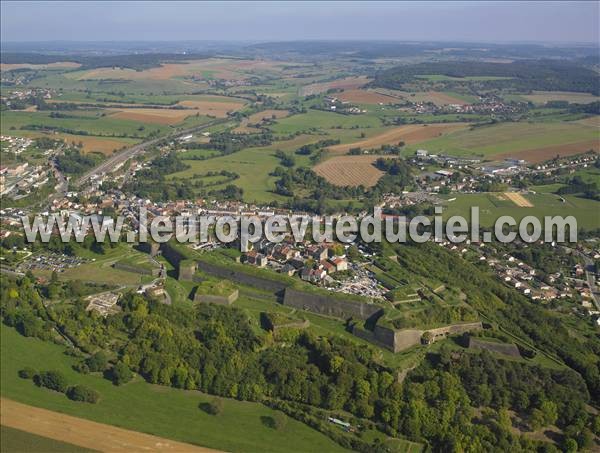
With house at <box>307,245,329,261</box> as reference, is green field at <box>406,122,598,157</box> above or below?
above

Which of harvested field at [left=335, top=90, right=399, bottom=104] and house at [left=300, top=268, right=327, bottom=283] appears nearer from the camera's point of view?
house at [left=300, top=268, right=327, bottom=283]

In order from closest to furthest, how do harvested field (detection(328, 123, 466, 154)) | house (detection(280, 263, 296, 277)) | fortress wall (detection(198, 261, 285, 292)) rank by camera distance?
1. fortress wall (detection(198, 261, 285, 292))
2. house (detection(280, 263, 296, 277))
3. harvested field (detection(328, 123, 466, 154))

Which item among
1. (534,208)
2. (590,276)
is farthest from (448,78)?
(590,276)

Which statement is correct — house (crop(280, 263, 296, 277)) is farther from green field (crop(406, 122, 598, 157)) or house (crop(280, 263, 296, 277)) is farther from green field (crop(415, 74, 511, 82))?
green field (crop(415, 74, 511, 82))

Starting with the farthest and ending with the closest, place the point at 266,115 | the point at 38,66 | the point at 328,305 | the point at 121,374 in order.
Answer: the point at 38,66
the point at 266,115
the point at 328,305
the point at 121,374

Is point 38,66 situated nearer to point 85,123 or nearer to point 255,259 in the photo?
point 85,123

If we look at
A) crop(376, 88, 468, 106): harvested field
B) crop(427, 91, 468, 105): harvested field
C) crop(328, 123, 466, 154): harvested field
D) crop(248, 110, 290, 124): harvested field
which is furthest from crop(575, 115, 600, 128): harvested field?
crop(248, 110, 290, 124): harvested field

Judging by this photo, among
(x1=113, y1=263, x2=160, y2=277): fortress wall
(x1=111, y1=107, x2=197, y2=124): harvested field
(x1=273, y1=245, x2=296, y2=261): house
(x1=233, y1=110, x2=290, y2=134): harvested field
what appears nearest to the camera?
(x1=113, y1=263, x2=160, y2=277): fortress wall
